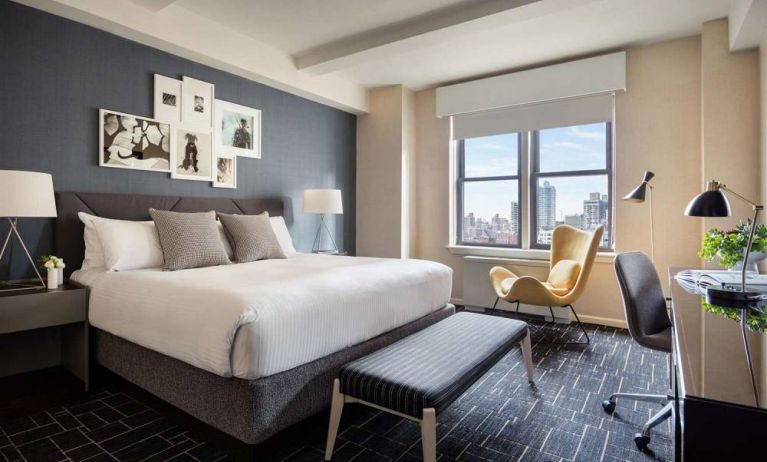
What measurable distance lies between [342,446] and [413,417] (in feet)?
1.86

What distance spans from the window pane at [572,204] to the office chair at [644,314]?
2113mm

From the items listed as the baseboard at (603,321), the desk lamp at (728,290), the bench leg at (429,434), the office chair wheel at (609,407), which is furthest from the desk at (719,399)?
the baseboard at (603,321)

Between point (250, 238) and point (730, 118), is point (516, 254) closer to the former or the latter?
point (730, 118)

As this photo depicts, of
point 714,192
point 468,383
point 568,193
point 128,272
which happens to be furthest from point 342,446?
point 568,193

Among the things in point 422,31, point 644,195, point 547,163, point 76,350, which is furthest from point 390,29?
point 76,350

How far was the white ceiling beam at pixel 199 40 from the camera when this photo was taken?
9.56 ft

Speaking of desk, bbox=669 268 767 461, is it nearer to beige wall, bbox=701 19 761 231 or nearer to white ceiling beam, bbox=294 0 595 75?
white ceiling beam, bbox=294 0 595 75

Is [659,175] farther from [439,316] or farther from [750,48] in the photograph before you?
[439,316]

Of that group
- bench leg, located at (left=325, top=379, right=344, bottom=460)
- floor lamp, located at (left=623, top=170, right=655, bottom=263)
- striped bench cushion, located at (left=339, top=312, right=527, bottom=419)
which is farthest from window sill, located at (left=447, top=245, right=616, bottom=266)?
bench leg, located at (left=325, top=379, right=344, bottom=460)

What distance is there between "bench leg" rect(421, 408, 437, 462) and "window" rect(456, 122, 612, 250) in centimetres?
359

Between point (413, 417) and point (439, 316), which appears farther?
point (439, 316)

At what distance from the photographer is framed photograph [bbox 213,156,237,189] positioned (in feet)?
12.9

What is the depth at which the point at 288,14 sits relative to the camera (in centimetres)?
347

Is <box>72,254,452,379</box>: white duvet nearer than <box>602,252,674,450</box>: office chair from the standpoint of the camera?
Yes
